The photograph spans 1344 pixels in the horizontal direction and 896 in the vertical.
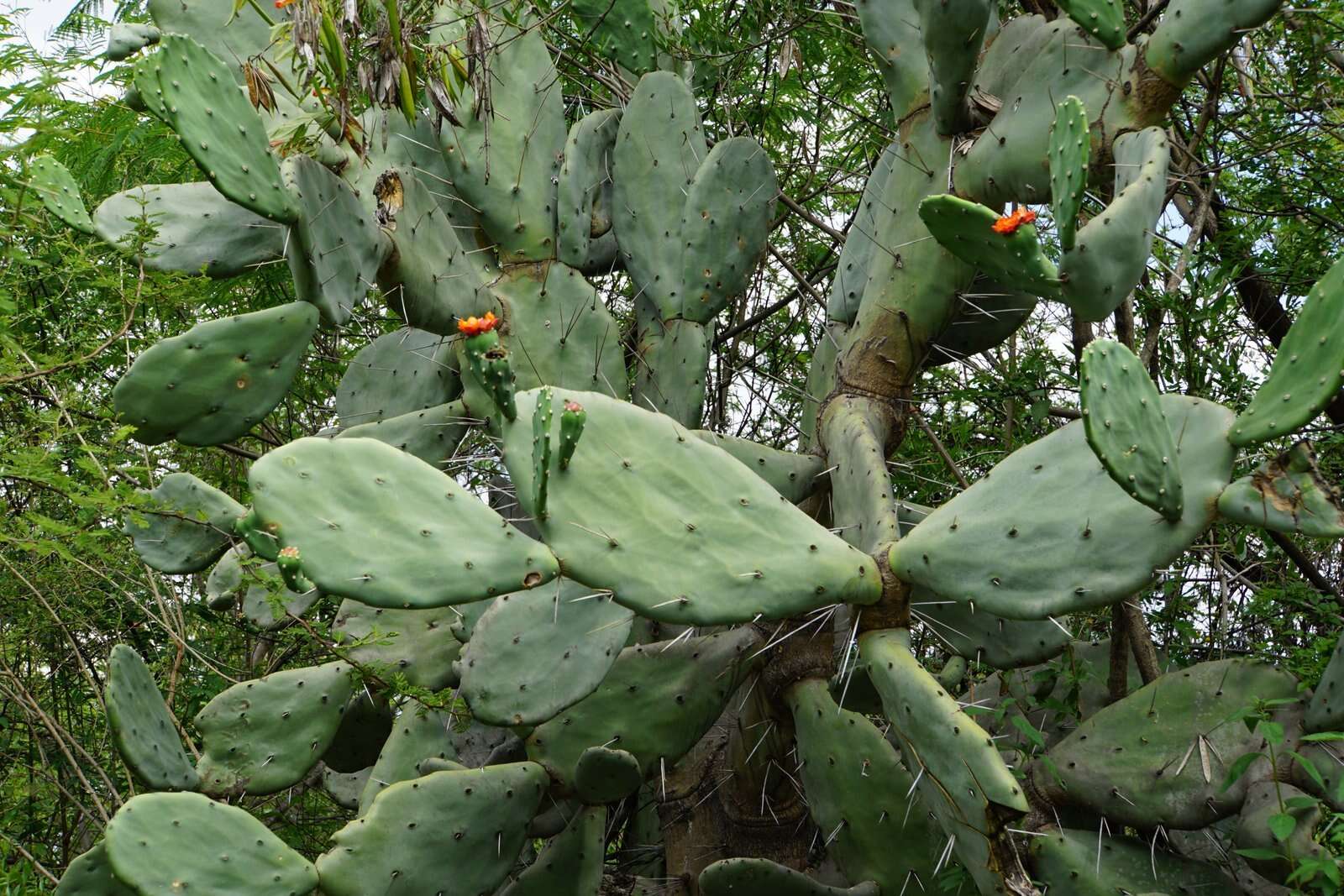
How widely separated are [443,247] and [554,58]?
1.00m

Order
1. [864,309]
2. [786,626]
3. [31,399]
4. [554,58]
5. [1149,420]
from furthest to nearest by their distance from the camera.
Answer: [554,58]
[31,399]
[864,309]
[786,626]
[1149,420]

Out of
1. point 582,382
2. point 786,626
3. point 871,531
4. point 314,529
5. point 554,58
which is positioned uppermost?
point 554,58

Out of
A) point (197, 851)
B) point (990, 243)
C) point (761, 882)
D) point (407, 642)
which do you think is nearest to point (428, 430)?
point (407, 642)

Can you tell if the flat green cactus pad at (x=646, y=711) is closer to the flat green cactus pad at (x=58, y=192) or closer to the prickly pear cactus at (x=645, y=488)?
the prickly pear cactus at (x=645, y=488)

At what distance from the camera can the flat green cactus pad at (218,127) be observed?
2.12 metres

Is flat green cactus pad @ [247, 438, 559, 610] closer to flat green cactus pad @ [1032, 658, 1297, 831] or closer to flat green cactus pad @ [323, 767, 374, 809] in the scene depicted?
flat green cactus pad @ [1032, 658, 1297, 831]

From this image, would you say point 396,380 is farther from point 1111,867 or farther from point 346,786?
point 1111,867

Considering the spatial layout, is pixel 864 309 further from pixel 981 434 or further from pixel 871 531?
pixel 981 434

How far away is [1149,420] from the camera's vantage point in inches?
71.5

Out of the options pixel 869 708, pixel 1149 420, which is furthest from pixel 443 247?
pixel 1149 420

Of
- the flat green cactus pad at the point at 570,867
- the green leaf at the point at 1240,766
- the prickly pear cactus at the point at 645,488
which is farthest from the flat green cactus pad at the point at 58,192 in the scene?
the green leaf at the point at 1240,766

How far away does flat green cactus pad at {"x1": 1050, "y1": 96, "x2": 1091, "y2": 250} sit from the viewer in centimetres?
183

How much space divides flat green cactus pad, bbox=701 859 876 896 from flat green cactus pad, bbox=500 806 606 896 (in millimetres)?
235

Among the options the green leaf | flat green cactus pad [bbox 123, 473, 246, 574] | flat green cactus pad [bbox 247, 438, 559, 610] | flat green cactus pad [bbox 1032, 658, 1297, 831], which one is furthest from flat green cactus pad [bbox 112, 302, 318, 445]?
the green leaf
